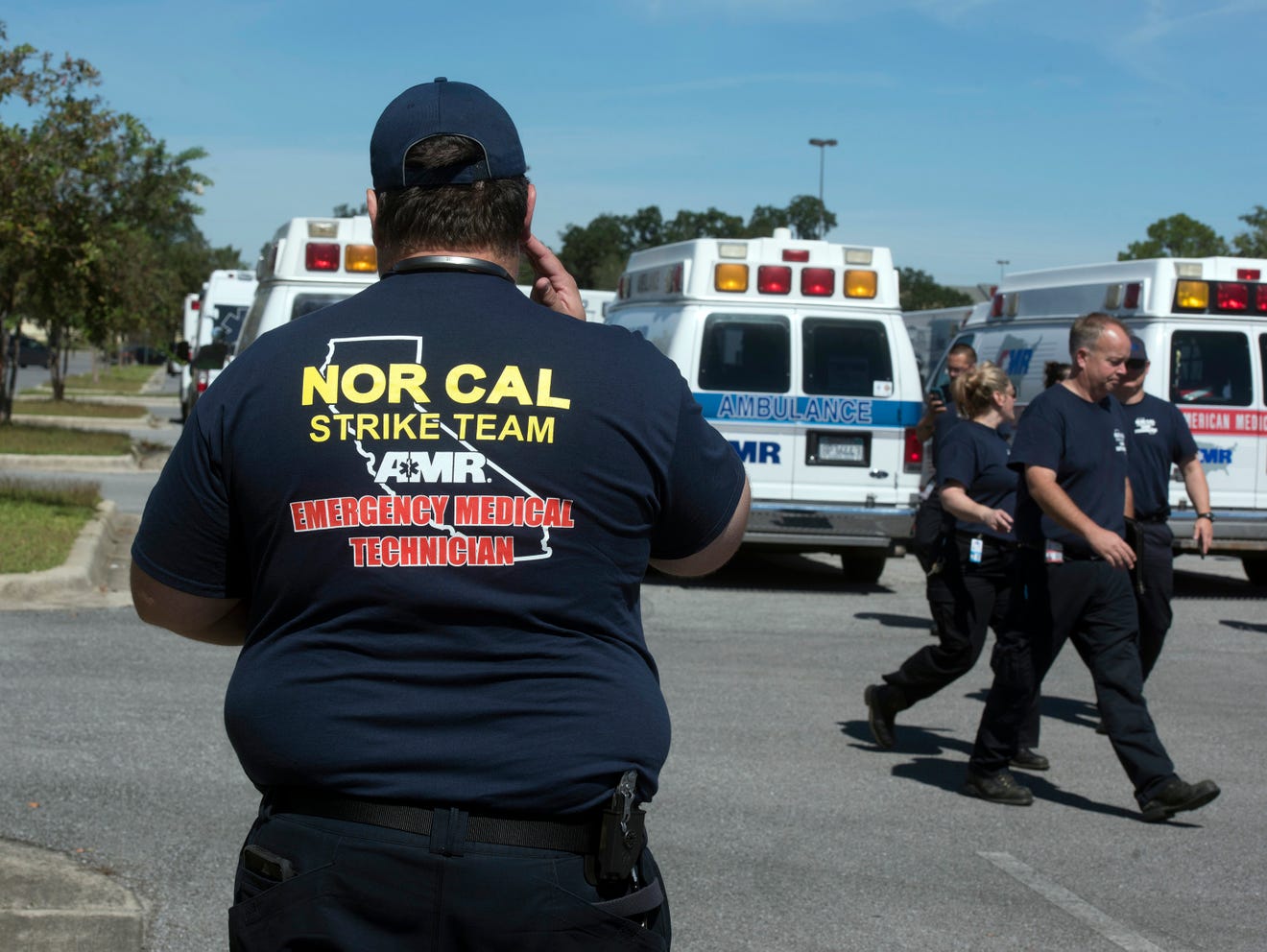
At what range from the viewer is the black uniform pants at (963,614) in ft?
22.3

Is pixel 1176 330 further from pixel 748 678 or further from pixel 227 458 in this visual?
pixel 227 458

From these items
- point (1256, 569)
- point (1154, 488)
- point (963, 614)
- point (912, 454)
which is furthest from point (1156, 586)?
point (1256, 569)

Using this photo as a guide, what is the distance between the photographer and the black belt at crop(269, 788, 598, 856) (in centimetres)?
203


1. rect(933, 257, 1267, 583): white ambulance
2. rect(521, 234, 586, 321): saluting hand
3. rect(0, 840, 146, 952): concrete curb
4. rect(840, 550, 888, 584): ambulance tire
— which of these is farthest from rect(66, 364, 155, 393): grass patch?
rect(521, 234, 586, 321): saluting hand

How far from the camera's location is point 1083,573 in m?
5.97

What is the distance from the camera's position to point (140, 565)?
2.25 m

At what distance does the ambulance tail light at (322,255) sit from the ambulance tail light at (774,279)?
3366mm

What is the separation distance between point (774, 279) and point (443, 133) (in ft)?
33.5

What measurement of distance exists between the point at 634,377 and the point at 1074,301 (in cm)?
1146

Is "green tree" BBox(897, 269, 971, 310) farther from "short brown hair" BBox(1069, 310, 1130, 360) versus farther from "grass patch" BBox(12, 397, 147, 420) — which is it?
"short brown hair" BBox(1069, 310, 1130, 360)

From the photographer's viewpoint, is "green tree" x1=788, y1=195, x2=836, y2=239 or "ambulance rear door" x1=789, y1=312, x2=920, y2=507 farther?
"green tree" x1=788, y1=195, x2=836, y2=239

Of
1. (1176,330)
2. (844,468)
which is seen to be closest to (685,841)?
(844,468)

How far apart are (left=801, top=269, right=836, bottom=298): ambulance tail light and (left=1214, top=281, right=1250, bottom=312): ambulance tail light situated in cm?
301

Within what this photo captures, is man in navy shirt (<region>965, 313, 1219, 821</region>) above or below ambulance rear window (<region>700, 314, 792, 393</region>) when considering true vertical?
below
